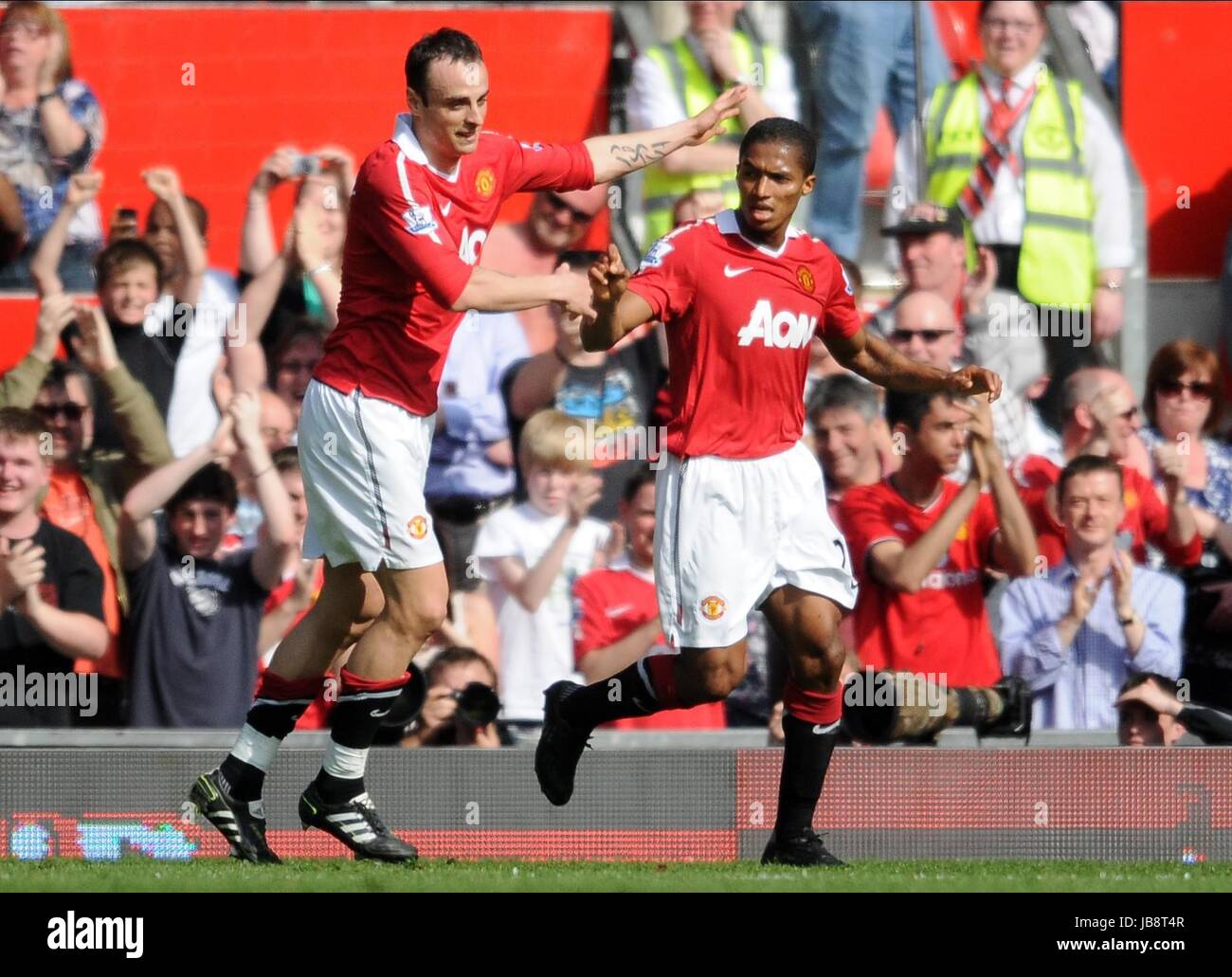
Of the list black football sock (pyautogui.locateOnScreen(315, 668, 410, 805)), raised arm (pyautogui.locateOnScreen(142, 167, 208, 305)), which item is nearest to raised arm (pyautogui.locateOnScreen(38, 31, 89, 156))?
raised arm (pyautogui.locateOnScreen(142, 167, 208, 305))

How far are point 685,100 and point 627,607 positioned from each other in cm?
228

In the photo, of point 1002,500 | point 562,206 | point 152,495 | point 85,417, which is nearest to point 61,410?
point 85,417

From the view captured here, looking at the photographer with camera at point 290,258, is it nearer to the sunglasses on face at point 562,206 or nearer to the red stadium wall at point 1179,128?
the sunglasses on face at point 562,206

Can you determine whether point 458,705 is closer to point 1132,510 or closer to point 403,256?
point 403,256

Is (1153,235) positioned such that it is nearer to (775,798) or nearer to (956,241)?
(956,241)

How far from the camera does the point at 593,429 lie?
29.1ft

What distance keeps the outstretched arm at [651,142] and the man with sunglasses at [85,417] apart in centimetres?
288

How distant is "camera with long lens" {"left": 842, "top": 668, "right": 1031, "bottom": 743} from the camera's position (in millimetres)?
7465

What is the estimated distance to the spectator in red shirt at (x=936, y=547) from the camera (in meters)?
8.16

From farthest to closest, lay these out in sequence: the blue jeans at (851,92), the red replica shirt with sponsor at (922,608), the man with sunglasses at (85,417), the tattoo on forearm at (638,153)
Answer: the blue jeans at (851,92) → the man with sunglasses at (85,417) → the red replica shirt with sponsor at (922,608) → the tattoo on forearm at (638,153)

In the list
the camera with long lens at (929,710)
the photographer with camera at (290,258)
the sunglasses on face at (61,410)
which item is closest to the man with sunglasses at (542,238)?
the photographer with camera at (290,258)

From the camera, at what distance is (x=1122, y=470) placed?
8695 millimetres
